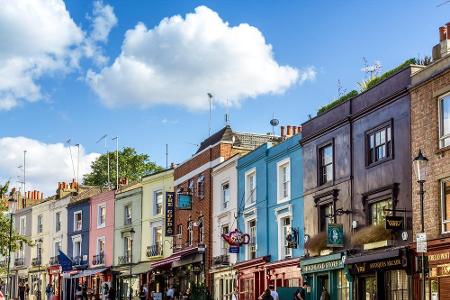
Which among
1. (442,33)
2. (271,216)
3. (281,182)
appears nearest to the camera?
(442,33)

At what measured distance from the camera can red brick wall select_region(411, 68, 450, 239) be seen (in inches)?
1139

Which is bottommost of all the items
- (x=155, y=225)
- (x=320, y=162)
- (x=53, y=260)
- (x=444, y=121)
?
(x=53, y=260)

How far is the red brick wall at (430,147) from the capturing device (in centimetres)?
2892

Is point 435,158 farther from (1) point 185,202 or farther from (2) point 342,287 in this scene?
(1) point 185,202

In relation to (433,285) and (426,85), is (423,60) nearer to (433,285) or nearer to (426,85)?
(426,85)

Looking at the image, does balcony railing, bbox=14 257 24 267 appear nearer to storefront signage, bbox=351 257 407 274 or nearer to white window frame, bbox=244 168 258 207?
white window frame, bbox=244 168 258 207

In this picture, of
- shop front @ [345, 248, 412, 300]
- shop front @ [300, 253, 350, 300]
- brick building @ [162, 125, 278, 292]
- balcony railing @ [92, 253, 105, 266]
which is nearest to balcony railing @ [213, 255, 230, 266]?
brick building @ [162, 125, 278, 292]

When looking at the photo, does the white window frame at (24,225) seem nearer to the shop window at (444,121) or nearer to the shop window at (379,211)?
the shop window at (379,211)

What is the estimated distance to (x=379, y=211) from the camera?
32.9 m

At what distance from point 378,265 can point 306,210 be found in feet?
25.5

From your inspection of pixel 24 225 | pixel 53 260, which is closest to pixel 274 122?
pixel 53 260

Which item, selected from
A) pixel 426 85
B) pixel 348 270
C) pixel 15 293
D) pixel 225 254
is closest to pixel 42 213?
pixel 15 293

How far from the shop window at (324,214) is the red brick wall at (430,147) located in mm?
7235

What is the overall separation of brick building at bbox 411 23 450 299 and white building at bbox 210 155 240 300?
1885cm
